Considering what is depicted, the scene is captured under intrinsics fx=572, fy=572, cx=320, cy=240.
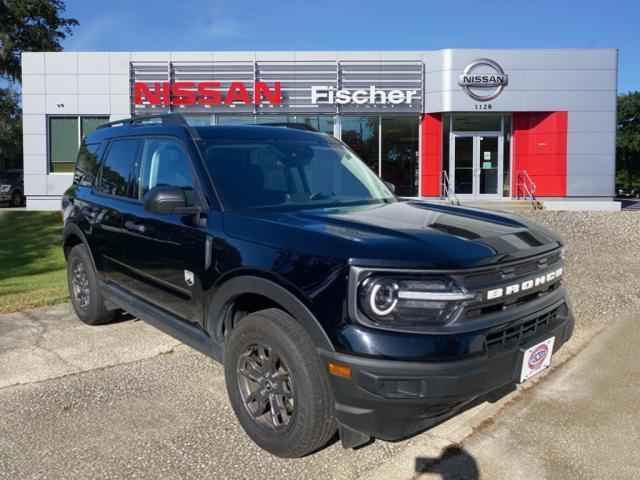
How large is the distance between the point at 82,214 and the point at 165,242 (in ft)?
6.50

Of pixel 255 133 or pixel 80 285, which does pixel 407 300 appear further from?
pixel 80 285

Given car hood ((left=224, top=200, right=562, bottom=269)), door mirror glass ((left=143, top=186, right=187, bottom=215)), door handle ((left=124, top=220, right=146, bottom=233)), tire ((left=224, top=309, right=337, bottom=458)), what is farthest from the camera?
door handle ((left=124, top=220, right=146, bottom=233))

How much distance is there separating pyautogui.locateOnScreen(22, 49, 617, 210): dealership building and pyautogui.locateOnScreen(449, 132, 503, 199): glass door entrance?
0.13 feet

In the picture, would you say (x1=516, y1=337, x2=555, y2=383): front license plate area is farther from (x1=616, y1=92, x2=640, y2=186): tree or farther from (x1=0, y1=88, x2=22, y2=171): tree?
(x1=616, y1=92, x2=640, y2=186): tree

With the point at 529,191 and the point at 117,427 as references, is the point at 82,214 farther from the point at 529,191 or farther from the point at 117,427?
the point at 529,191

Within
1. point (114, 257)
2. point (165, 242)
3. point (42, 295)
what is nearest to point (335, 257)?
point (165, 242)

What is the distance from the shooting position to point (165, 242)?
398 cm

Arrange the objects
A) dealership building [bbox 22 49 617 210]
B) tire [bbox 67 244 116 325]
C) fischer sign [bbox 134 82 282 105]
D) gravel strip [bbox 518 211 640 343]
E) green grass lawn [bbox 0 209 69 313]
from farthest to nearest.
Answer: fischer sign [bbox 134 82 282 105] → dealership building [bbox 22 49 617 210] → green grass lawn [bbox 0 209 69 313] → gravel strip [bbox 518 211 640 343] → tire [bbox 67 244 116 325]

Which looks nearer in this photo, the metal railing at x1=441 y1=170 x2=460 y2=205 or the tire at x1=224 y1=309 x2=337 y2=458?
the tire at x1=224 y1=309 x2=337 y2=458

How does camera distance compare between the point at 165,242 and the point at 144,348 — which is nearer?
the point at 165,242

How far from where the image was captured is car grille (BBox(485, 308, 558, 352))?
2.86m

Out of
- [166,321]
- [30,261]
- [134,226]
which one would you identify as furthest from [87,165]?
[30,261]

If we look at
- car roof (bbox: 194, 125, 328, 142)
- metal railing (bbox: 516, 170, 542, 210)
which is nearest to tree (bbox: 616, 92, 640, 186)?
metal railing (bbox: 516, 170, 542, 210)

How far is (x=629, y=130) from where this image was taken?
2106 inches
